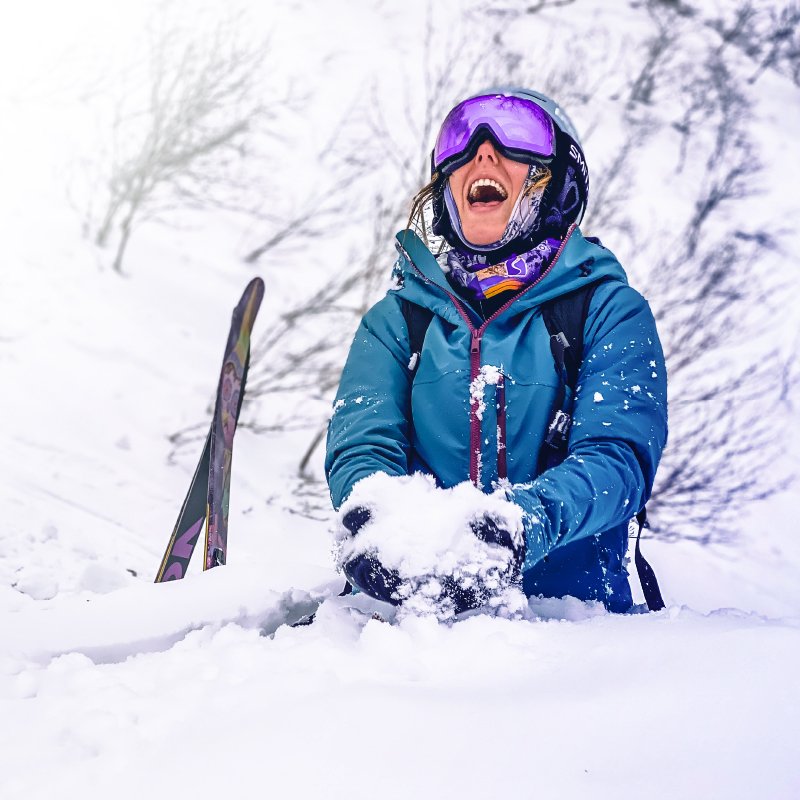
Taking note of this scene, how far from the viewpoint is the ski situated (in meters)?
2.27

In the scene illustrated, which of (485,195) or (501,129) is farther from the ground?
(501,129)

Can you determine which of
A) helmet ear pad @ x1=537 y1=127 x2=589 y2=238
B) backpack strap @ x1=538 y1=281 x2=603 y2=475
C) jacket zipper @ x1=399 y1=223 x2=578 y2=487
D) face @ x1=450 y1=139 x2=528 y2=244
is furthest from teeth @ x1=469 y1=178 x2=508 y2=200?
backpack strap @ x1=538 y1=281 x2=603 y2=475

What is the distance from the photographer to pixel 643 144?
16.3 metres

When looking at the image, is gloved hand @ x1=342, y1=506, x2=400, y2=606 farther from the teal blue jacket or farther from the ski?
the ski

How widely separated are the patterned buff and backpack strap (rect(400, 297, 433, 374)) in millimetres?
153

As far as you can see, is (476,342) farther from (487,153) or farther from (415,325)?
(487,153)

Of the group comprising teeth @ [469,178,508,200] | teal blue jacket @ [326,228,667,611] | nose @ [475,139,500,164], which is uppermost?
nose @ [475,139,500,164]

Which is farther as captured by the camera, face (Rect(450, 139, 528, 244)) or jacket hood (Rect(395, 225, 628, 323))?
face (Rect(450, 139, 528, 244))

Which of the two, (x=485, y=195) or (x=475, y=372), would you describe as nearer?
(x=475, y=372)

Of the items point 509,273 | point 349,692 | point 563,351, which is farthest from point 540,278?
point 349,692

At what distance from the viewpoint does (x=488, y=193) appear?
188cm

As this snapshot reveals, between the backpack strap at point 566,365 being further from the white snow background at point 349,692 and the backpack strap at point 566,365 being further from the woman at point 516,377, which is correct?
the white snow background at point 349,692

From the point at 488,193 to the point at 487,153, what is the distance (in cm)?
13

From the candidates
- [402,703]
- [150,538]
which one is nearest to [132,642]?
[402,703]
